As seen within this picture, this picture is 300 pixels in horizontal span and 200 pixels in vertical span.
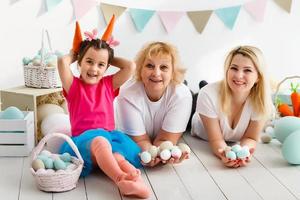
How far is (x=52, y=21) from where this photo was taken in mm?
2932

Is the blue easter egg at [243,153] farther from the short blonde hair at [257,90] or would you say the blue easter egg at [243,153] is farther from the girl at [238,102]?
the short blonde hair at [257,90]

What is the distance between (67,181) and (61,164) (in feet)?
0.22

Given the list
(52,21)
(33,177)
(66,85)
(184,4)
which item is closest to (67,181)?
(33,177)

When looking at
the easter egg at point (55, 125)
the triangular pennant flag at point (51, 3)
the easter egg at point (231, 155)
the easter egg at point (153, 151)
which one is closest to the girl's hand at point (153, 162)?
the easter egg at point (153, 151)

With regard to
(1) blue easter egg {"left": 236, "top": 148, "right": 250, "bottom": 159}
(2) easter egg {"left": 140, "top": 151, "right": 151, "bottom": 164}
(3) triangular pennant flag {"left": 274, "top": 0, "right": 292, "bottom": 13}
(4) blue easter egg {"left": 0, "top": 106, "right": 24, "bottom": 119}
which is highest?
(3) triangular pennant flag {"left": 274, "top": 0, "right": 292, "bottom": 13}

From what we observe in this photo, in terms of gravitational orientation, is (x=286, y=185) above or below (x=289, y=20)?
below

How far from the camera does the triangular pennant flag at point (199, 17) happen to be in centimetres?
314

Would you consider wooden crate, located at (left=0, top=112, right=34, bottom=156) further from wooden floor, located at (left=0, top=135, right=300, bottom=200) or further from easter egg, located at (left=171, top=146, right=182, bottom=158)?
easter egg, located at (left=171, top=146, right=182, bottom=158)

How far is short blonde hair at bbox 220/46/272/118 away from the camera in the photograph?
236cm

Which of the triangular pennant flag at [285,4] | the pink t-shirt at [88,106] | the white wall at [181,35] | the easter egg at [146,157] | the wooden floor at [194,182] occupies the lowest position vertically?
the wooden floor at [194,182]

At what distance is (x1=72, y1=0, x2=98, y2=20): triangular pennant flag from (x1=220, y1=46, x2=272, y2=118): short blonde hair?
955mm

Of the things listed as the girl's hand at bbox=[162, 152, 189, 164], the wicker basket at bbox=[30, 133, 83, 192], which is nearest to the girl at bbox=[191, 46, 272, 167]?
the girl's hand at bbox=[162, 152, 189, 164]

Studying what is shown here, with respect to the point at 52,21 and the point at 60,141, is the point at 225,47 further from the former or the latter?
the point at 60,141

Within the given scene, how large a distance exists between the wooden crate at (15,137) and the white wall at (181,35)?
645mm
